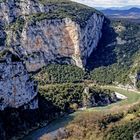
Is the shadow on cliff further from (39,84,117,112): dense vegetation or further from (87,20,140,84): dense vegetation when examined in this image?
(39,84,117,112): dense vegetation

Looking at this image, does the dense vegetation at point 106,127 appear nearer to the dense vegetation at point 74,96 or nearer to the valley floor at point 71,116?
the valley floor at point 71,116

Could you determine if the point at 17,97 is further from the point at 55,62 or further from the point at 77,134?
the point at 55,62

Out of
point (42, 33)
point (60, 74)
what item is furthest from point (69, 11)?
point (60, 74)

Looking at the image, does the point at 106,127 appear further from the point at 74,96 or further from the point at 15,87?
the point at 74,96

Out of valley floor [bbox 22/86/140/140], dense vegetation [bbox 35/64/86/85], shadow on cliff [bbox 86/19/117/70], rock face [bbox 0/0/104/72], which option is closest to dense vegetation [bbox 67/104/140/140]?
valley floor [bbox 22/86/140/140]

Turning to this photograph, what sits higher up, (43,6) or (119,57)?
(43,6)

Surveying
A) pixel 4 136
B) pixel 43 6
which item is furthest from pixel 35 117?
pixel 43 6
